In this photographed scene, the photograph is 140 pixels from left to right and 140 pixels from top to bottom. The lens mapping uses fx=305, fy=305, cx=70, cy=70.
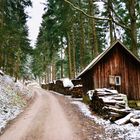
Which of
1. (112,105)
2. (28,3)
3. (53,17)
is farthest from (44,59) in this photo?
(112,105)

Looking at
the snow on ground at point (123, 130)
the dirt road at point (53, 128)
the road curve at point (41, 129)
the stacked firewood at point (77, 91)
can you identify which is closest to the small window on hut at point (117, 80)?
the stacked firewood at point (77, 91)

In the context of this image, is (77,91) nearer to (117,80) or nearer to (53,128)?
(117,80)

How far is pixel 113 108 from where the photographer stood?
17.0 meters

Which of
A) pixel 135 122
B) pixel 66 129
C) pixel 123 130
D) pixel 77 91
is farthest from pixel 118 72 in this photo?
pixel 123 130

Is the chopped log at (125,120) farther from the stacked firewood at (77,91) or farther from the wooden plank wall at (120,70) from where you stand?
the stacked firewood at (77,91)

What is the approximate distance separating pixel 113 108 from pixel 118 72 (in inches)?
437

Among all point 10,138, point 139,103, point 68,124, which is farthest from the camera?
point 139,103

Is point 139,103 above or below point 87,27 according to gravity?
below

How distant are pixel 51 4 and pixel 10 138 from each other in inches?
1474

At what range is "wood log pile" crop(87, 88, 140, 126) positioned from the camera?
15325 millimetres

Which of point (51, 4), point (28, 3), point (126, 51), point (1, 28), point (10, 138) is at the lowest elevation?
point (10, 138)

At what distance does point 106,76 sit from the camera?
27.8 meters

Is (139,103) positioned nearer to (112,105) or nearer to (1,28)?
(112,105)

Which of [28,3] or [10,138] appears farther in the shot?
[28,3]
